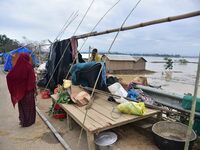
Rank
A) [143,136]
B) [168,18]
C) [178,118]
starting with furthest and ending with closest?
[178,118] → [143,136] → [168,18]

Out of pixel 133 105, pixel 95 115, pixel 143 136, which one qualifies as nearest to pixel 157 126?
pixel 143 136

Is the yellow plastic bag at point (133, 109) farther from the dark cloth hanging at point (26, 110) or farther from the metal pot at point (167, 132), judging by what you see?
the dark cloth hanging at point (26, 110)

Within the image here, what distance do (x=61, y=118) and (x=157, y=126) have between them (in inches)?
95.1

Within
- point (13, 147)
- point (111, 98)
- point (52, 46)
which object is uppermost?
point (52, 46)

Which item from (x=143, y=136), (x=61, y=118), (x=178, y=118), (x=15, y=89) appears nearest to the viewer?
(x=143, y=136)

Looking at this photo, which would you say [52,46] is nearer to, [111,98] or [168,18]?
[111,98]

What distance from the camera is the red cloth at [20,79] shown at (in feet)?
12.4

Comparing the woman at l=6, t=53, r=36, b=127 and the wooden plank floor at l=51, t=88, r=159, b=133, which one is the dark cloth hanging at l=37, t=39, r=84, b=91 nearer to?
the woman at l=6, t=53, r=36, b=127

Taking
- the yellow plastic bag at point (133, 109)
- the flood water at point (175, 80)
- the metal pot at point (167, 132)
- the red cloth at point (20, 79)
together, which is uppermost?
the red cloth at point (20, 79)

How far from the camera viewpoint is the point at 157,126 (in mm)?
3135

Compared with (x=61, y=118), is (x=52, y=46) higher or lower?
higher

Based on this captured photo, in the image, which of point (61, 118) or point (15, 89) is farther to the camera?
point (61, 118)

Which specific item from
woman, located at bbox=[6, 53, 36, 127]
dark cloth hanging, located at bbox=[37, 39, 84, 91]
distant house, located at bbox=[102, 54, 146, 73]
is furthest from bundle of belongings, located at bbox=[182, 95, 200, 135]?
distant house, located at bbox=[102, 54, 146, 73]

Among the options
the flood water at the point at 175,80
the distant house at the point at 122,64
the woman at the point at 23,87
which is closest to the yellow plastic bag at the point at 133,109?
the flood water at the point at 175,80
